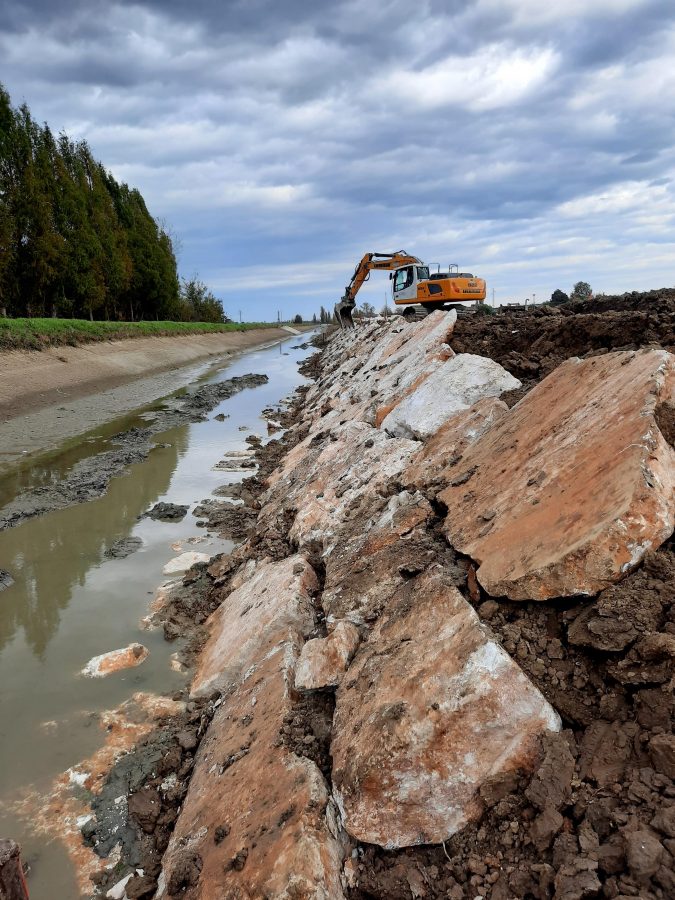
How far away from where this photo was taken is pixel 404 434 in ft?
19.8

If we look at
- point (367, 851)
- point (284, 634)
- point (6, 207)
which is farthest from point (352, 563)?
point (6, 207)

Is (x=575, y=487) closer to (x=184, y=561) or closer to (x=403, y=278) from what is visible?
(x=184, y=561)

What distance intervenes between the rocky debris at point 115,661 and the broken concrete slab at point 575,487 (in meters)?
3.14

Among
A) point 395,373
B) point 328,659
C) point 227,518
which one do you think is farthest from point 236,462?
point 328,659

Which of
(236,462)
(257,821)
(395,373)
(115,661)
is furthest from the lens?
(236,462)

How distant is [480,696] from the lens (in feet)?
8.11

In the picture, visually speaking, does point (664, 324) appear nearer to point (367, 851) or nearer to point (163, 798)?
point (367, 851)

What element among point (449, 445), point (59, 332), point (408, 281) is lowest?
point (449, 445)

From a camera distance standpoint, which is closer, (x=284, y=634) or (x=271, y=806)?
(x=271, y=806)

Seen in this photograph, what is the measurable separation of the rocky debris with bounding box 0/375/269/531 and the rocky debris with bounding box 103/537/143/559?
2128 millimetres

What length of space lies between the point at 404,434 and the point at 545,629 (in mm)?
3535

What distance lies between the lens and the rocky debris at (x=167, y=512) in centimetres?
852

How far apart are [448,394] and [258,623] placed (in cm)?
312

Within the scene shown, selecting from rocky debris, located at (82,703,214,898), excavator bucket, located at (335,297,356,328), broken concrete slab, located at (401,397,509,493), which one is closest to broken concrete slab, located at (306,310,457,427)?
broken concrete slab, located at (401,397,509,493)
